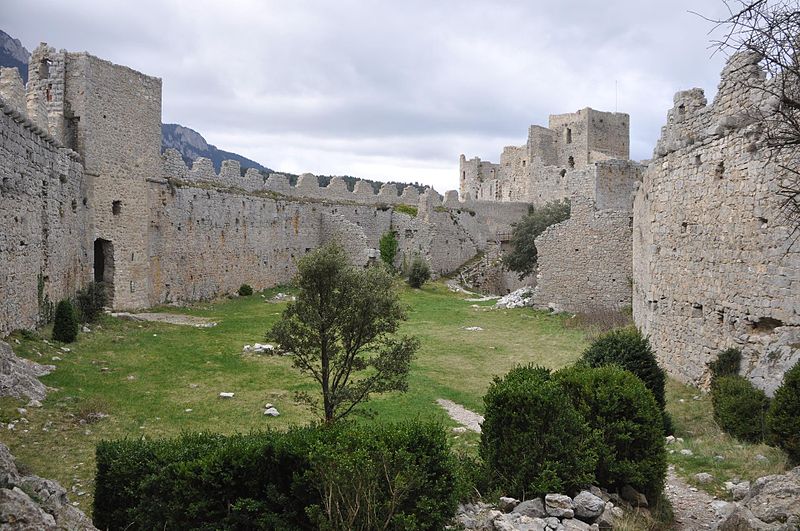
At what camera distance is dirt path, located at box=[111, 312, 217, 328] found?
1998 centimetres

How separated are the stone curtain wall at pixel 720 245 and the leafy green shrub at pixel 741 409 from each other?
323 millimetres

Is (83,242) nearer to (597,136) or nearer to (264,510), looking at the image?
(264,510)

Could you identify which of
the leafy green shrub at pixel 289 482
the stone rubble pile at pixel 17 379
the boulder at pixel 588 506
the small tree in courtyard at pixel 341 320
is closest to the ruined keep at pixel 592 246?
the small tree in courtyard at pixel 341 320

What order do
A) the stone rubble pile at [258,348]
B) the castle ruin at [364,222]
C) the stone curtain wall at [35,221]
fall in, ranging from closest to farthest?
the castle ruin at [364,222] → the stone curtain wall at [35,221] → the stone rubble pile at [258,348]

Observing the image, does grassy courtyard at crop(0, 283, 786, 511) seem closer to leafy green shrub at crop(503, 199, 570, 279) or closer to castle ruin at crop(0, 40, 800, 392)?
castle ruin at crop(0, 40, 800, 392)

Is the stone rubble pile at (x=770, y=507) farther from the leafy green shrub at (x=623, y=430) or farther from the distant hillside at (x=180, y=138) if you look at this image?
the distant hillside at (x=180, y=138)

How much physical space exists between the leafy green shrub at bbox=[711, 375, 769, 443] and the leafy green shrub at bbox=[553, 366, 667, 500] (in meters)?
2.37

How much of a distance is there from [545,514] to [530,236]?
26.5 metres

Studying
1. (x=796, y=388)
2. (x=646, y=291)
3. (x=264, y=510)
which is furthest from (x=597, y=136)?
(x=264, y=510)

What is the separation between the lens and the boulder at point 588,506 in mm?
6262

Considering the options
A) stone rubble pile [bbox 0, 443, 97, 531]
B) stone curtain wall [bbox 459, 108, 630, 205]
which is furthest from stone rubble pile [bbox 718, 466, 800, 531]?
stone curtain wall [bbox 459, 108, 630, 205]

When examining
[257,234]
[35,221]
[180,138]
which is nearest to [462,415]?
[35,221]

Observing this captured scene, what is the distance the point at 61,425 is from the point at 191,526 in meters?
5.15

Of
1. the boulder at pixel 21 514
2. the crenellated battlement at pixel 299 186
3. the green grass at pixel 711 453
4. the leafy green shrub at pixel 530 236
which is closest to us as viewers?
the boulder at pixel 21 514
